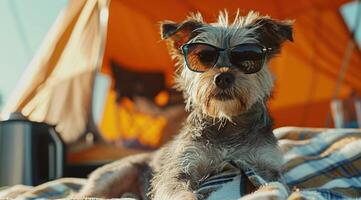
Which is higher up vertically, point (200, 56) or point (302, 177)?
point (200, 56)

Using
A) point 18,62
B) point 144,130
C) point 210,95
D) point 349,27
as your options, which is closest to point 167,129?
point 144,130

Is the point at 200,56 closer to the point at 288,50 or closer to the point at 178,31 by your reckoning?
the point at 178,31

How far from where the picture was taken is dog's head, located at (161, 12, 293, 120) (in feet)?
10.0

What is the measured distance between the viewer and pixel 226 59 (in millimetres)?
3059

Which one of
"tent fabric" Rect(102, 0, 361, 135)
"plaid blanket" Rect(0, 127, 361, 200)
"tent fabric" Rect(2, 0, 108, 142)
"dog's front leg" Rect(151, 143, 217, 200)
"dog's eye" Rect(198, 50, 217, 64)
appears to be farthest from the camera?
Result: "tent fabric" Rect(102, 0, 361, 135)

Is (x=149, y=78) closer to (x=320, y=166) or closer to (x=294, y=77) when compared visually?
(x=294, y=77)

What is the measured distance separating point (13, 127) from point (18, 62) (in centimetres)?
109

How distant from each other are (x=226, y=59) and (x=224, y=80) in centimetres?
11

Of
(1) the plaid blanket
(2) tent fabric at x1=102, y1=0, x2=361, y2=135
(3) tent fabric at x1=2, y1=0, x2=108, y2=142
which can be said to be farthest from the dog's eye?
(2) tent fabric at x1=102, y1=0, x2=361, y2=135

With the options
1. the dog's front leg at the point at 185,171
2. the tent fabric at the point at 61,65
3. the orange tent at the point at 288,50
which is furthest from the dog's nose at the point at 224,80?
the orange tent at the point at 288,50

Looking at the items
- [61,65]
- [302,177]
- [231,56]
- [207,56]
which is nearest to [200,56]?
[207,56]

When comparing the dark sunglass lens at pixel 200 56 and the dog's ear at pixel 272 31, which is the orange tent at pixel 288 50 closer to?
the dog's ear at pixel 272 31

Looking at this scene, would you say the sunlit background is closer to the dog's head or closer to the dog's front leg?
the dog's head

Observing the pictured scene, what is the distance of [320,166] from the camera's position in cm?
375
